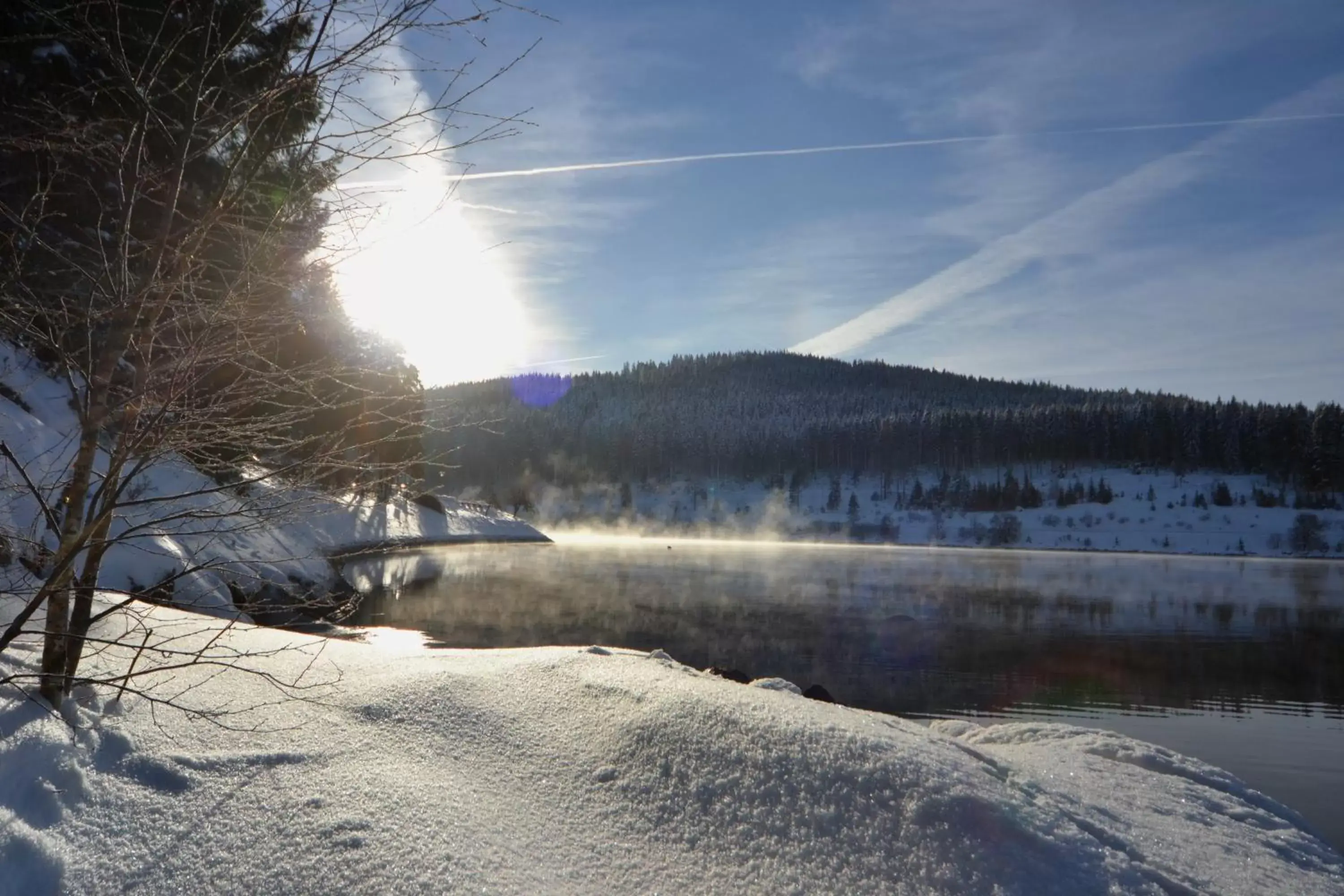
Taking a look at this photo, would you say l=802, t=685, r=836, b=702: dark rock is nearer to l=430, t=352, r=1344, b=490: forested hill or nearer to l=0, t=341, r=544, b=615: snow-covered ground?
l=0, t=341, r=544, b=615: snow-covered ground

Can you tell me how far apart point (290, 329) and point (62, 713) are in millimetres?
2238

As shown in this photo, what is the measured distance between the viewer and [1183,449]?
108 meters

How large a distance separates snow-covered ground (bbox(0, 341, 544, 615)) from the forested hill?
194ft

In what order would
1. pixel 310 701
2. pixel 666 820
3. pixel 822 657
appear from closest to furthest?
1. pixel 666 820
2. pixel 310 701
3. pixel 822 657

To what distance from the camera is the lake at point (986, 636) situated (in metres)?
11.8

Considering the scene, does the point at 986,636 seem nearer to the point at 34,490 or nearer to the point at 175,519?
the point at 175,519

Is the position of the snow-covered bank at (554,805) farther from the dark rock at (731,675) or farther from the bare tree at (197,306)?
the dark rock at (731,675)

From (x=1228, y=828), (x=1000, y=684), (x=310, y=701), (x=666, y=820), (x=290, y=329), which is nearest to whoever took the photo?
(x=666, y=820)

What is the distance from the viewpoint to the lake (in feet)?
38.6

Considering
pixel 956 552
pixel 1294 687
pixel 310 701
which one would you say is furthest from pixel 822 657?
pixel 956 552

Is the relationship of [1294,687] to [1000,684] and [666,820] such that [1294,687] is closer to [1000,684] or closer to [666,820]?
[1000,684]

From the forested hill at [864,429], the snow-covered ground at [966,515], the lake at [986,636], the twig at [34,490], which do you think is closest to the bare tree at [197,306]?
the twig at [34,490]

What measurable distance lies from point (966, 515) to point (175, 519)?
10409 cm

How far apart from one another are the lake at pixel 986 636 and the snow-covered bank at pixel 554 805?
5.03 metres
